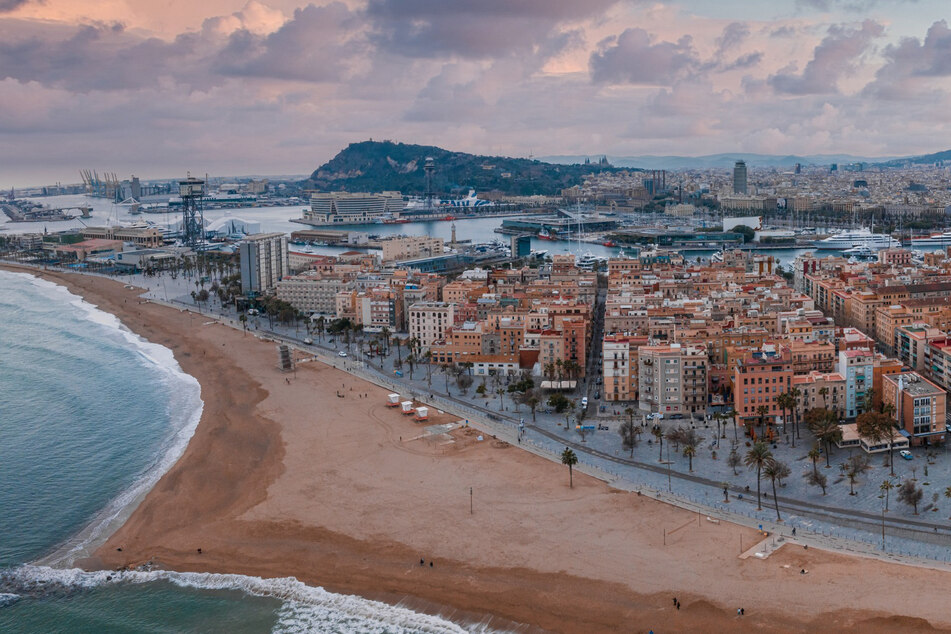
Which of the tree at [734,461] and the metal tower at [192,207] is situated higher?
the metal tower at [192,207]

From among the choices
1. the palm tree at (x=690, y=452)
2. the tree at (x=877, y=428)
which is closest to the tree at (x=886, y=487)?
the tree at (x=877, y=428)

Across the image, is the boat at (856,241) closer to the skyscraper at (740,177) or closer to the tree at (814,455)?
the tree at (814,455)

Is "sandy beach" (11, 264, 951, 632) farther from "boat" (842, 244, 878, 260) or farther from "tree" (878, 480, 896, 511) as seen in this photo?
"boat" (842, 244, 878, 260)

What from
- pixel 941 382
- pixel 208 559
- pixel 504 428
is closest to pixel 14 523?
pixel 208 559

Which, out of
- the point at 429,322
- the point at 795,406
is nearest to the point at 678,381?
the point at 795,406

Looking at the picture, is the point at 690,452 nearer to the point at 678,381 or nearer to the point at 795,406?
the point at 795,406

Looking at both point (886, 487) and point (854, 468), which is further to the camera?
point (854, 468)

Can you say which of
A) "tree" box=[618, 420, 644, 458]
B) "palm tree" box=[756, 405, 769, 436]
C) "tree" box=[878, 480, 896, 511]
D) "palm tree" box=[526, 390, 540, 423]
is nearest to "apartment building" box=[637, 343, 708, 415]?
"palm tree" box=[756, 405, 769, 436]
